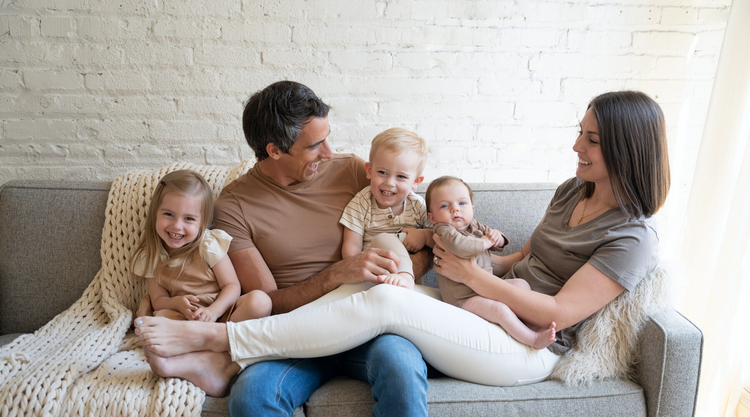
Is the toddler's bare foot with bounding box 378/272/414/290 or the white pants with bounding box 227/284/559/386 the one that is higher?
the toddler's bare foot with bounding box 378/272/414/290

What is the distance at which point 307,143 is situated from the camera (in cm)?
157

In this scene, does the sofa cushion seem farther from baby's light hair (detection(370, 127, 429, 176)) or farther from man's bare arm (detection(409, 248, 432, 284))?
baby's light hair (detection(370, 127, 429, 176))

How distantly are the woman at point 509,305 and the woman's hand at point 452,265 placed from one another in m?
0.11

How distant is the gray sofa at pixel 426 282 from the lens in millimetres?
1289

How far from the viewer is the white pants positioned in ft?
4.26

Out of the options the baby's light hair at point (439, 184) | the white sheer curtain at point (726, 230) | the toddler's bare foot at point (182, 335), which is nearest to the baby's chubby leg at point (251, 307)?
the toddler's bare foot at point (182, 335)

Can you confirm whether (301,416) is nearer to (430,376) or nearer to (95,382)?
(430,376)

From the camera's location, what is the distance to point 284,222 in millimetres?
1637

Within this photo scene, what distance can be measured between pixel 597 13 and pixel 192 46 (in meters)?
1.68

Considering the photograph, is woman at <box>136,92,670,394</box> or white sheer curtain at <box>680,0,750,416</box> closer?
woman at <box>136,92,670,394</box>

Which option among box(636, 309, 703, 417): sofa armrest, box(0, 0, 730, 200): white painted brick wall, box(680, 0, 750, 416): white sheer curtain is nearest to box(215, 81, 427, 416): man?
box(0, 0, 730, 200): white painted brick wall

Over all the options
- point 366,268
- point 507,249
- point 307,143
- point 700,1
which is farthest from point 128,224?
point 700,1

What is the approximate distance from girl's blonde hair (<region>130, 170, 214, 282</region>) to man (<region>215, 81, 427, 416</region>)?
5 centimetres

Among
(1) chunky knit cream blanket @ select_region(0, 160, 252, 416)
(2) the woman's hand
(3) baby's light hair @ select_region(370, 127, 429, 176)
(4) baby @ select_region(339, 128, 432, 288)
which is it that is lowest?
(1) chunky knit cream blanket @ select_region(0, 160, 252, 416)
